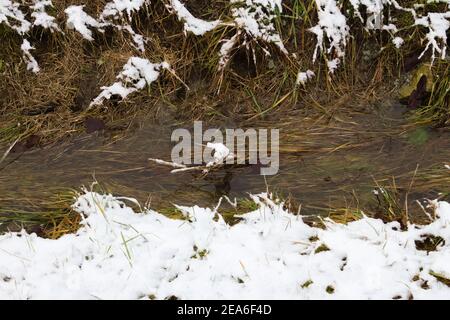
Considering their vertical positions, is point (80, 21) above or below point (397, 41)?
above

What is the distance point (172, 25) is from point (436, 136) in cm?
167

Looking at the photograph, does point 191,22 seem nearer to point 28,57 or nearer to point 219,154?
point 219,154

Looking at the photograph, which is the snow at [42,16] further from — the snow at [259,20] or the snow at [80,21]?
the snow at [259,20]

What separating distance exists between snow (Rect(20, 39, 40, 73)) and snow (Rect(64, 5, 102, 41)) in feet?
0.91

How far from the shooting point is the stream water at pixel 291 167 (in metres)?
2.68

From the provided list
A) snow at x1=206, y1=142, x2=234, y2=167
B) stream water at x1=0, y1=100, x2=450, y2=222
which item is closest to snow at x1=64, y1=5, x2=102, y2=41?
stream water at x1=0, y1=100, x2=450, y2=222

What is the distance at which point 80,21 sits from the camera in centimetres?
326

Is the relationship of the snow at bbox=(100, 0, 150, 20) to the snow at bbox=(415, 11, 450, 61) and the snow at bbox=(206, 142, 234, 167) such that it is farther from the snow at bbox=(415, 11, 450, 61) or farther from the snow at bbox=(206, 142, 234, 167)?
the snow at bbox=(415, 11, 450, 61)

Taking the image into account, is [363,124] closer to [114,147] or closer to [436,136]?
[436,136]
